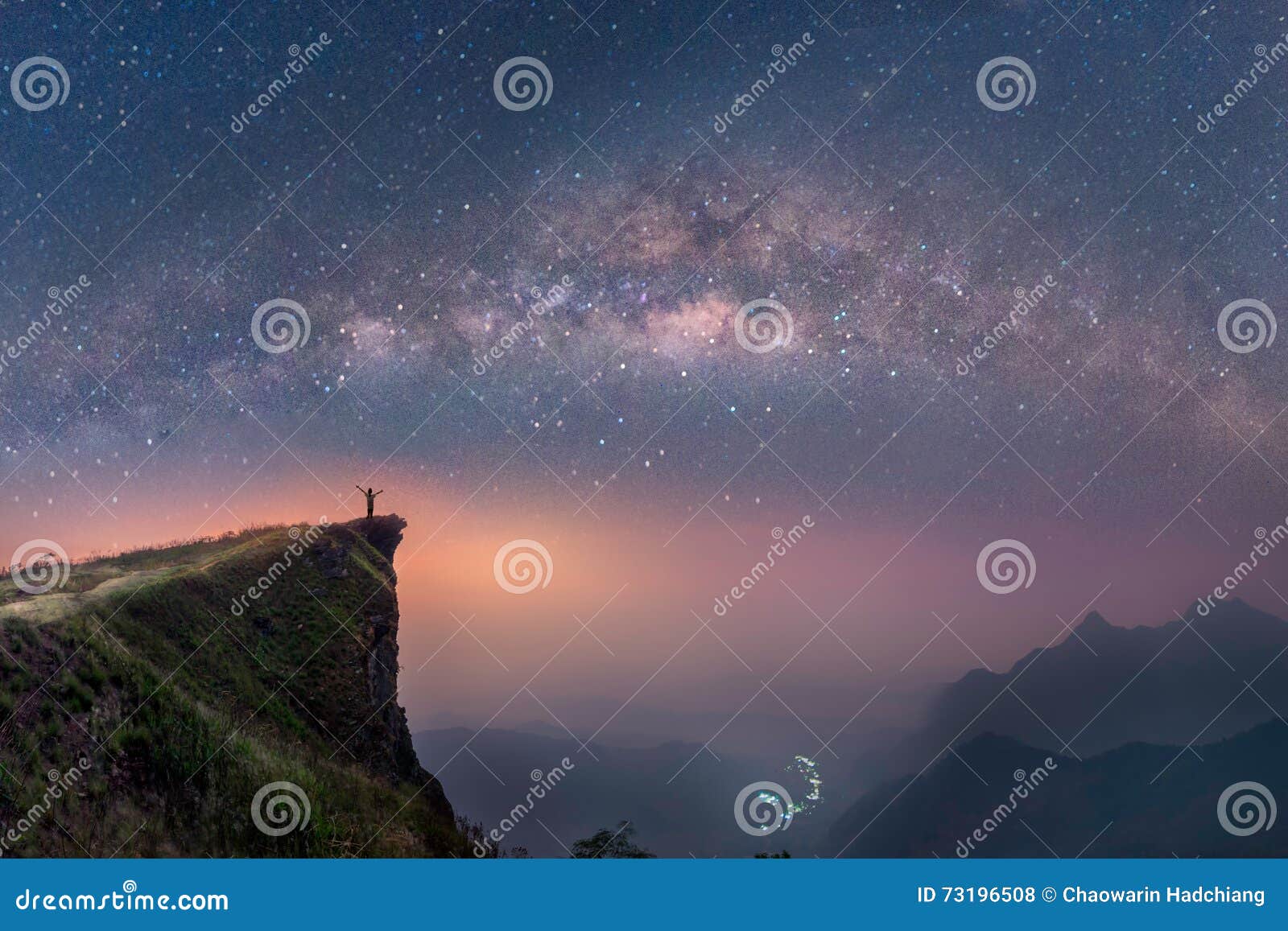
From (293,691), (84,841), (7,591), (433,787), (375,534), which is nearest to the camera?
(84,841)

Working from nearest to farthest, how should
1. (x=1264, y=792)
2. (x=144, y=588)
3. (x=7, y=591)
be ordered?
1. (x=1264, y=792)
2. (x=7, y=591)
3. (x=144, y=588)

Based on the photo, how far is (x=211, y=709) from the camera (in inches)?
556

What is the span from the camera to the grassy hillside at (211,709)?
9.29 meters

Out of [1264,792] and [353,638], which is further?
[353,638]

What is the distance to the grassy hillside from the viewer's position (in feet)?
30.5

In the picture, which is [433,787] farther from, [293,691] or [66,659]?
[66,659]

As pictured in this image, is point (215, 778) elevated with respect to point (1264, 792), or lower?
lower

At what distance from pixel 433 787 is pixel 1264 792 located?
23.0 metres

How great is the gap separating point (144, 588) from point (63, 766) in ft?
35.7

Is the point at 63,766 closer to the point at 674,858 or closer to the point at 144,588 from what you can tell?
the point at 674,858

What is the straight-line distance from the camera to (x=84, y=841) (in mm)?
8578
